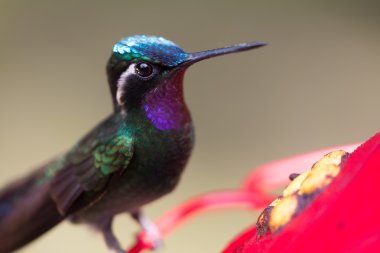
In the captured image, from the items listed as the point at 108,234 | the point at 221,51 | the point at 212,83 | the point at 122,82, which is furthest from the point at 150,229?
the point at 212,83

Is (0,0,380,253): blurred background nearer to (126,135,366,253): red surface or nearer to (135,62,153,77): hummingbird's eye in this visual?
(135,62,153,77): hummingbird's eye

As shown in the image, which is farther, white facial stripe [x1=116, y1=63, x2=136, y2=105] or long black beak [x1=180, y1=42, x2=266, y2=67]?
white facial stripe [x1=116, y1=63, x2=136, y2=105]

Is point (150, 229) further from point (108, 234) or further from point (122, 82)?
point (122, 82)

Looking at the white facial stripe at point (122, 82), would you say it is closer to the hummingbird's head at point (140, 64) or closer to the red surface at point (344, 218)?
the hummingbird's head at point (140, 64)

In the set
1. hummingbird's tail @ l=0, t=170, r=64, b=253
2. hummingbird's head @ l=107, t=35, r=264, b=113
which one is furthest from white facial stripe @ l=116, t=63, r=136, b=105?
hummingbird's tail @ l=0, t=170, r=64, b=253

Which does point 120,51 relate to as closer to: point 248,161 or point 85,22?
point 248,161

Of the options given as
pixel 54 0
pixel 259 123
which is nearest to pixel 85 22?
pixel 54 0

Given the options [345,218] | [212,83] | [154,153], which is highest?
[212,83]
